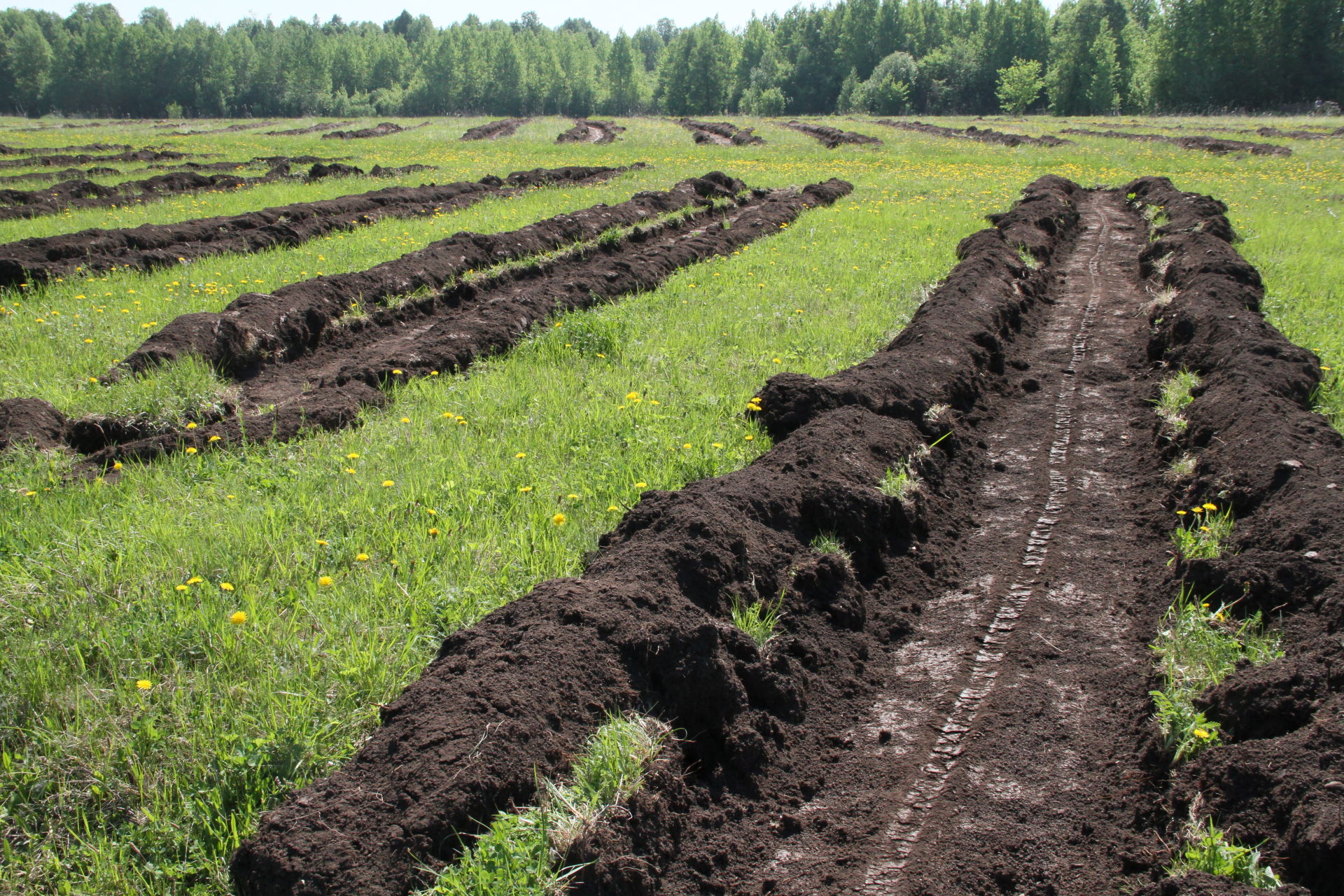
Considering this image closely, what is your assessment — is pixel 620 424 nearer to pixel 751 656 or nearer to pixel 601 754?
pixel 751 656

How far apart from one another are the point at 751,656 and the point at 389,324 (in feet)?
27.2

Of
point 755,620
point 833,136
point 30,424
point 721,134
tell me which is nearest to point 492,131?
point 721,134

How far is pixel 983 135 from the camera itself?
44.8 metres

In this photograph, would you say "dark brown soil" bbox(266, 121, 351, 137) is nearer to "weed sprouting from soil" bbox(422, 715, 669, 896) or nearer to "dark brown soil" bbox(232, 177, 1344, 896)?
"dark brown soil" bbox(232, 177, 1344, 896)

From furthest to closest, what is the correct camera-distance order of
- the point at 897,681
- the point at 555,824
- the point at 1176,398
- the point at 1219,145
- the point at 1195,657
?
1. the point at 1219,145
2. the point at 1176,398
3. the point at 897,681
4. the point at 1195,657
5. the point at 555,824

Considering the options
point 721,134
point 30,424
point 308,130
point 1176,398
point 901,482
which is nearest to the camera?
point 901,482

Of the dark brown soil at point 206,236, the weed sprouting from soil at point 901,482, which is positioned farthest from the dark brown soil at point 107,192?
the weed sprouting from soil at point 901,482

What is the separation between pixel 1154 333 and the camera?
9469mm

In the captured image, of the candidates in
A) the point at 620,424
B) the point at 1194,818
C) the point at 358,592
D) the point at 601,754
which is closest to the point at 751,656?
the point at 601,754

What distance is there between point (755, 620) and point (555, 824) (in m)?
1.58

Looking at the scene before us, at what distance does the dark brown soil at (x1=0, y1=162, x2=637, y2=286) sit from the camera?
12484mm

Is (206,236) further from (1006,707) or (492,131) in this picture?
(492,131)

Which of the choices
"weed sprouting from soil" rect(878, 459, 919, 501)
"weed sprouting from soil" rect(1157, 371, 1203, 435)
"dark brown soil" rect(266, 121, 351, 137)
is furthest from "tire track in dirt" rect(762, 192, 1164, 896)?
"dark brown soil" rect(266, 121, 351, 137)

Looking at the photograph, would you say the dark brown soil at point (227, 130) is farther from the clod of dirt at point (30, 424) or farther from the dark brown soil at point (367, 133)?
the clod of dirt at point (30, 424)
